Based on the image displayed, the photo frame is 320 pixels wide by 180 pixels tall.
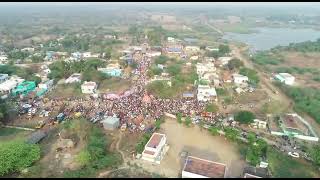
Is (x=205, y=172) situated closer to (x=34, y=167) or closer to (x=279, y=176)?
(x=279, y=176)

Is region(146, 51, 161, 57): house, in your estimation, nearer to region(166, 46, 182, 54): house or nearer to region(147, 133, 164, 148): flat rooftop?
region(166, 46, 182, 54): house

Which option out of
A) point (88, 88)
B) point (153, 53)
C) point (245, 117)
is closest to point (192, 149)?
point (245, 117)

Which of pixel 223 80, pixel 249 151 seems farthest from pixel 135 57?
pixel 249 151

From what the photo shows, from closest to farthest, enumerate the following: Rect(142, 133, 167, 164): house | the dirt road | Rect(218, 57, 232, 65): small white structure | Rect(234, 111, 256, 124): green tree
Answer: Rect(142, 133, 167, 164): house
Rect(234, 111, 256, 124): green tree
the dirt road
Rect(218, 57, 232, 65): small white structure

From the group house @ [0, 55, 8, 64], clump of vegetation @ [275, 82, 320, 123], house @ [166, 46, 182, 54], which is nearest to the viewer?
clump of vegetation @ [275, 82, 320, 123]

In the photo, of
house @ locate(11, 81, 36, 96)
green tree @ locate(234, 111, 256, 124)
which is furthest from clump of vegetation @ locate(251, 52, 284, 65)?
house @ locate(11, 81, 36, 96)

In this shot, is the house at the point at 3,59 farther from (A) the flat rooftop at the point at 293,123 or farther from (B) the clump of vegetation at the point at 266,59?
(A) the flat rooftop at the point at 293,123

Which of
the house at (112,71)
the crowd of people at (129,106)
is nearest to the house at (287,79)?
the crowd of people at (129,106)
